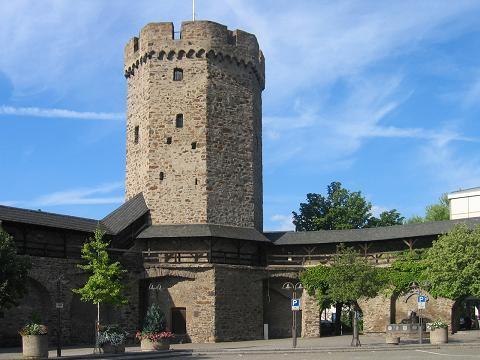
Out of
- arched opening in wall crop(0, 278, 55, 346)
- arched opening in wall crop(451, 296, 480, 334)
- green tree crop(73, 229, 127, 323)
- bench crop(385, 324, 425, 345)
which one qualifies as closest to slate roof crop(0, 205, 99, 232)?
arched opening in wall crop(0, 278, 55, 346)

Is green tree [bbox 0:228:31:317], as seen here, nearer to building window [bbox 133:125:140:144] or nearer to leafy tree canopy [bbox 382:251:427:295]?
building window [bbox 133:125:140:144]

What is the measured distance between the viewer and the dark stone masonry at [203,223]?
37656 mm

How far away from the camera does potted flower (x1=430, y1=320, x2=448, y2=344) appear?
104ft

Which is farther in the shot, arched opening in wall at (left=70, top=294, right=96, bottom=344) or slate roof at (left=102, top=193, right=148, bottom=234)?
slate roof at (left=102, top=193, right=148, bottom=234)

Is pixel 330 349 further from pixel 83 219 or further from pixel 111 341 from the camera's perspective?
pixel 83 219

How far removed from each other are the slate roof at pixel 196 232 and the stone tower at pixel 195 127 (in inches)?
23.5

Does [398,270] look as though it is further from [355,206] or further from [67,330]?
[355,206]

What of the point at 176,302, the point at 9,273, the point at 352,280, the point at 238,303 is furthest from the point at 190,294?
the point at 9,273

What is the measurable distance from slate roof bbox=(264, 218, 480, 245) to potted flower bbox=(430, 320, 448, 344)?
7084mm

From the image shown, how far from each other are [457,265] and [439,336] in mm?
4046

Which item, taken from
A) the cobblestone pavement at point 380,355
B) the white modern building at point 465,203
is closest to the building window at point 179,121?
the cobblestone pavement at point 380,355

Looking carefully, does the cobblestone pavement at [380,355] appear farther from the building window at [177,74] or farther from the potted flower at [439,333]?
the building window at [177,74]

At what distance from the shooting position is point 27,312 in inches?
1313

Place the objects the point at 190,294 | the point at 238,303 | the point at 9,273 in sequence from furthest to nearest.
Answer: the point at 238,303 < the point at 190,294 < the point at 9,273
